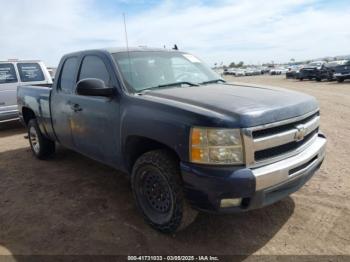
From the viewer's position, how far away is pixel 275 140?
2.92 metres

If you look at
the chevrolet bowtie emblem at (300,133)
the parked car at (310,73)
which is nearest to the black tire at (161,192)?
the chevrolet bowtie emblem at (300,133)

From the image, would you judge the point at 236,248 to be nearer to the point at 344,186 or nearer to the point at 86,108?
the point at 344,186

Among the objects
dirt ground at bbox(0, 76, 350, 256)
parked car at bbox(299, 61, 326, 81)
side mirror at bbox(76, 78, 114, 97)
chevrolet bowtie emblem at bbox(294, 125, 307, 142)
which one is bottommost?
parked car at bbox(299, 61, 326, 81)

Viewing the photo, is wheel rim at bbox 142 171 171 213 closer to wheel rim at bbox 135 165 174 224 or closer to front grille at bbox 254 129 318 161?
wheel rim at bbox 135 165 174 224

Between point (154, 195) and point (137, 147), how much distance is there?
20.4 inches

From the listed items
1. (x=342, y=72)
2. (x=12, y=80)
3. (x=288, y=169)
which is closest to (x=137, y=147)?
(x=288, y=169)

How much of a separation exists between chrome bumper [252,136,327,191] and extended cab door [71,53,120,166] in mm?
1621

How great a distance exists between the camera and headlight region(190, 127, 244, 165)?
2.76 metres

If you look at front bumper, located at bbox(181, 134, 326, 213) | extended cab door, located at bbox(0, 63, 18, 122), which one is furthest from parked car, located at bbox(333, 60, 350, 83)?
front bumper, located at bbox(181, 134, 326, 213)

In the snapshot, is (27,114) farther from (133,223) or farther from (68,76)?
(133,223)

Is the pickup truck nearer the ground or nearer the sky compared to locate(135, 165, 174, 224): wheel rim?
nearer the sky

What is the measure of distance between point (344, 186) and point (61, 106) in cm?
391

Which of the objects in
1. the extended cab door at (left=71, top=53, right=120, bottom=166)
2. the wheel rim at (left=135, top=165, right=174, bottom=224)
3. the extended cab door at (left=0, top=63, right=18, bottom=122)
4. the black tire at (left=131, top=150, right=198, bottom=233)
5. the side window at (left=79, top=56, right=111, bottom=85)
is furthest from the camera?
the extended cab door at (left=0, top=63, right=18, bottom=122)

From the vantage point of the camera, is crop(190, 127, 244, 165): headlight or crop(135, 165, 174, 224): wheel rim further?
crop(135, 165, 174, 224): wheel rim
